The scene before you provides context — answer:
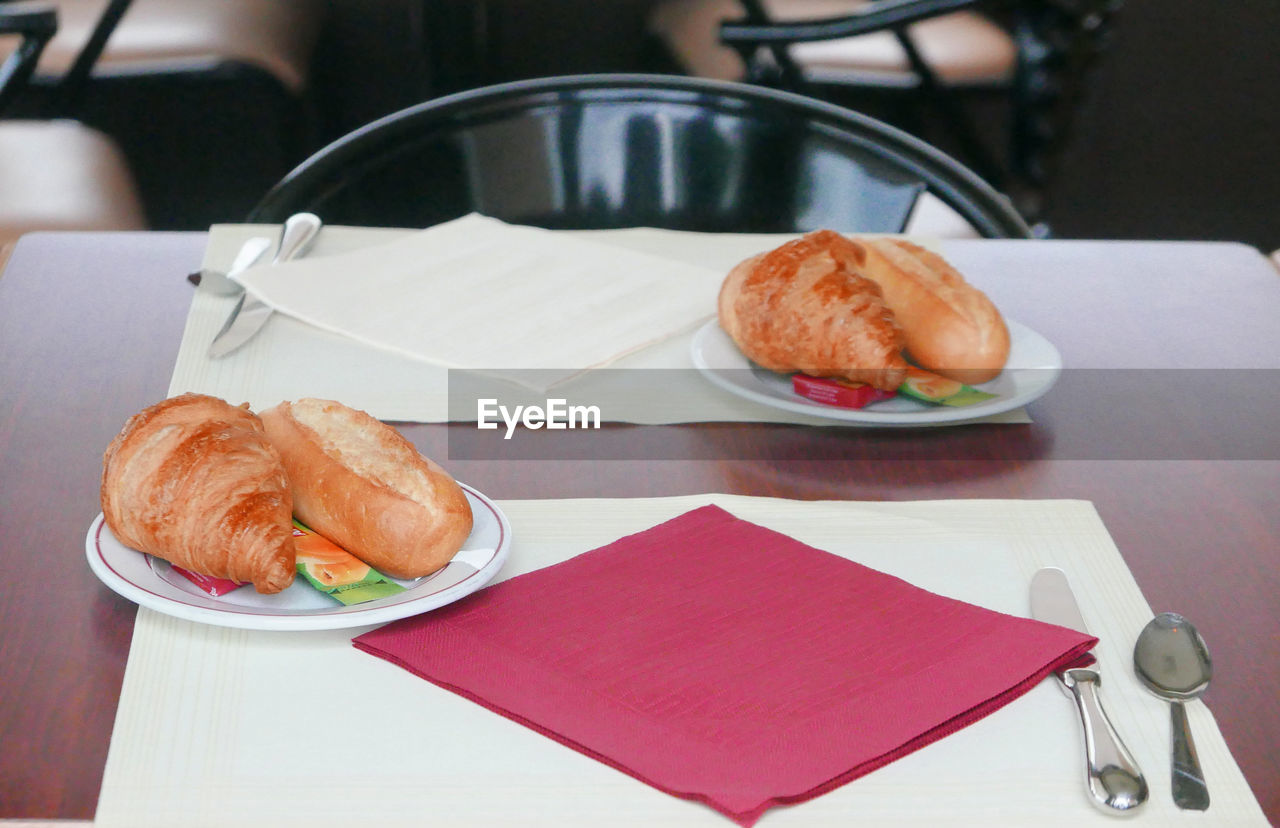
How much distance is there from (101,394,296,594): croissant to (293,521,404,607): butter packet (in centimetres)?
2

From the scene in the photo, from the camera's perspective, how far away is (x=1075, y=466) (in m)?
0.80

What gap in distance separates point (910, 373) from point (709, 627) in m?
0.31

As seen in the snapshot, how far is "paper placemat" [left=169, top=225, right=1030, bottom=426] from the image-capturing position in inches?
33.4

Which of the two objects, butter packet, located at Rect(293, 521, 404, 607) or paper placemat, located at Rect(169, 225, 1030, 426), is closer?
butter packet, located at Rect(293, 521, 404, 607)

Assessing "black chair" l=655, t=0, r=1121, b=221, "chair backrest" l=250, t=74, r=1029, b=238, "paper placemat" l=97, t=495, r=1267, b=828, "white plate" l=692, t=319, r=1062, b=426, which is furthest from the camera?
"black chair" l=655, t=0, r=1121, b=221

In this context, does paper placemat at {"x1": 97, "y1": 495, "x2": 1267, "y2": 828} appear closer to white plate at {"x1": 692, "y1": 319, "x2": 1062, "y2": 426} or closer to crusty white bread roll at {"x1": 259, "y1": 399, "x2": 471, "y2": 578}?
crusty white bread roll at {"x1": 259, "y1": 399, "x2": 471, "y2": 578}

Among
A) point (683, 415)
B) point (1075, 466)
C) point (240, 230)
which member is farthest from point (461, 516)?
point (240, 230)

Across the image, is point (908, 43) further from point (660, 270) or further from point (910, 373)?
point (910, 373)

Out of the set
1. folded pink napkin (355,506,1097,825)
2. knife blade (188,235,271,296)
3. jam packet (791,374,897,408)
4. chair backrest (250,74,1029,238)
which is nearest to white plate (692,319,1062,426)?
jam packet (791,374,897,408)

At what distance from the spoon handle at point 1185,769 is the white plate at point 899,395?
11.3 inches

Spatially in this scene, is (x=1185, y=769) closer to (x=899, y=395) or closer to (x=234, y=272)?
(x=899, y=395)

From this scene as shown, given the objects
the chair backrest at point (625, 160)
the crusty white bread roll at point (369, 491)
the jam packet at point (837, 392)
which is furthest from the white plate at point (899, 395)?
the chair backrest at point (625, 160)

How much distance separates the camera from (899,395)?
32.9 inches

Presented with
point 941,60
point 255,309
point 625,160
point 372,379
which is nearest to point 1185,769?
point 372,379
